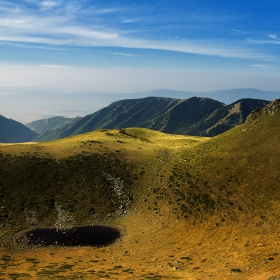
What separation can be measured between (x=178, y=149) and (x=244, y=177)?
31.1 m

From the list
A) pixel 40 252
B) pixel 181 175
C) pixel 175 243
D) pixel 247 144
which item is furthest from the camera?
pixel 247 144

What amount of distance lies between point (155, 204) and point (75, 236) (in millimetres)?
20936

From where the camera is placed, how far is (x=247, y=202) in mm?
57469

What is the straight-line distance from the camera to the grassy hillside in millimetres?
38438

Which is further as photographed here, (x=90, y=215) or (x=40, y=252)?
(x=90, y=215)

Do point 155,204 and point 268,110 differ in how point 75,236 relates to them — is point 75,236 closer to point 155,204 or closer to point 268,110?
point 155,204

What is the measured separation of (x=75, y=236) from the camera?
5169cm

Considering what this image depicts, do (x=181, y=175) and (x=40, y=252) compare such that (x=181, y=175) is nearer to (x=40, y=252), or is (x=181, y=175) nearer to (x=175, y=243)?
(x=175, y=243)

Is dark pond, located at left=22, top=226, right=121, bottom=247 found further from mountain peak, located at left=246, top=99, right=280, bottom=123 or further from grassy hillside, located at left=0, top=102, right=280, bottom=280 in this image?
mountain peak, located at left=246, top=99, right=280, bottom=123

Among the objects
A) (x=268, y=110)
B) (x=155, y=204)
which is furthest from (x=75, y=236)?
(x=268, y=110)

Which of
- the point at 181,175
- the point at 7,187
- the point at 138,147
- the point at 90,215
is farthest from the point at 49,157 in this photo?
the point at 181,175

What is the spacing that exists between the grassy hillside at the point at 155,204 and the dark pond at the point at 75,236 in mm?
2137

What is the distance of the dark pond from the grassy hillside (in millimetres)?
2137

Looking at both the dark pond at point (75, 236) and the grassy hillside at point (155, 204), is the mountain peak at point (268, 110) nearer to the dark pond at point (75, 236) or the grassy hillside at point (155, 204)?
the grassy hillside at point (155, 204)
